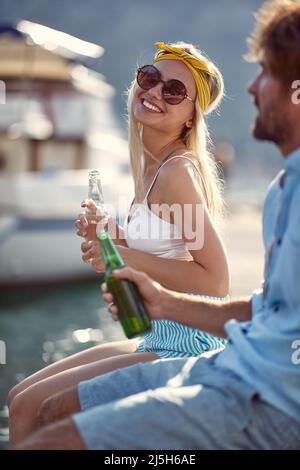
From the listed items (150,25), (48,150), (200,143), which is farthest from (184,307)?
(150,25)

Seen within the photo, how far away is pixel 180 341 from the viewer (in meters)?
3.13

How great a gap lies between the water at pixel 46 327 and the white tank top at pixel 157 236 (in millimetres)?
1676

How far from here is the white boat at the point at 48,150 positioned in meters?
12.1

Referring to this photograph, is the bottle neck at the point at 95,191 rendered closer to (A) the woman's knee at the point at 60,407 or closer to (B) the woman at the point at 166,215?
(B) the woman at the point at 166,215

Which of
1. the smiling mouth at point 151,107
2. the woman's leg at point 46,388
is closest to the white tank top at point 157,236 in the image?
the smiling mouth at point 151,107

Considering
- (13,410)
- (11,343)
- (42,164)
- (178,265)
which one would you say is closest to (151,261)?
(178,265)

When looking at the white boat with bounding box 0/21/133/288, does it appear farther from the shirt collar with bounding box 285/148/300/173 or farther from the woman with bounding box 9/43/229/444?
the shirt collar with bounding box 285/148/300/173

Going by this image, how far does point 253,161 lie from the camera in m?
64.1

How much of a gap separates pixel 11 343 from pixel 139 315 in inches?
230

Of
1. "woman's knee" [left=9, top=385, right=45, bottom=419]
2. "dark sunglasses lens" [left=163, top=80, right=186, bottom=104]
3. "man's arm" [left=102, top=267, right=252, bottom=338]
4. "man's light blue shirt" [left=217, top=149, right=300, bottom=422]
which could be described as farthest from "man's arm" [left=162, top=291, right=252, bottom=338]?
"dark sunglasses lens" [left=163, top=80, right=186, bottom=104]

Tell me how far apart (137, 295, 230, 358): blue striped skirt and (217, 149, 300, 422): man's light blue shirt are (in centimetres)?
67

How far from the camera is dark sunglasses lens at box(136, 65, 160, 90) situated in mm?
3504

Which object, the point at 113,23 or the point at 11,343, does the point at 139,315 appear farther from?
the point at 113,23

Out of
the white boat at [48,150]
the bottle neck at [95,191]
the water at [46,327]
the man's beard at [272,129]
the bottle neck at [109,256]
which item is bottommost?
the water at [46,327]
